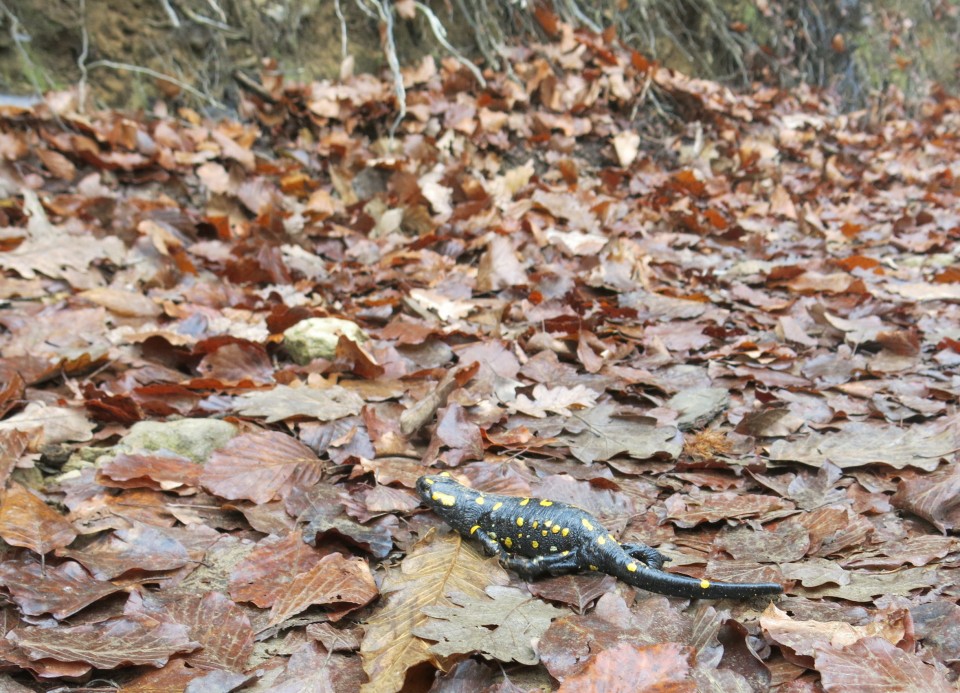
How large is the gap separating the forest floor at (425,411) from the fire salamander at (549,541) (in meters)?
0.05

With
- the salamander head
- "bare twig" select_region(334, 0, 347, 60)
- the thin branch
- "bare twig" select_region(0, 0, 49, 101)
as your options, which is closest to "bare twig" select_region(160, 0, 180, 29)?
"bare twig" select_region(0, 0, 49, 101)

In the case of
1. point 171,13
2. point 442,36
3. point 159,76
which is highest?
point 171,13

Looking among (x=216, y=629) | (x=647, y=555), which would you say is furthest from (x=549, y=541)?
(x=216, y=629)

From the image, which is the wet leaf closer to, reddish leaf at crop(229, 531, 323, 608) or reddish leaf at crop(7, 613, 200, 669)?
reddish leaf at crop(229, 531, 323, 608)

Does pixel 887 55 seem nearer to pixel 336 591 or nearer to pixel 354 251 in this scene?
pixel 354 251

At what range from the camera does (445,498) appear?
2.16 meters

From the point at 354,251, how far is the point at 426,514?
2.88m

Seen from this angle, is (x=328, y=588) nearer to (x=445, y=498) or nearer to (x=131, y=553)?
(x=445, y=498)

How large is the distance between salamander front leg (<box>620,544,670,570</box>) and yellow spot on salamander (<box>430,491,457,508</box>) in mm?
547

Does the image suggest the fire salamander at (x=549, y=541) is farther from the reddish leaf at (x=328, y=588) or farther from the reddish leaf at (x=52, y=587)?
the reddish leaf at (x=52, y=587)

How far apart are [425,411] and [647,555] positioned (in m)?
A: 1.04

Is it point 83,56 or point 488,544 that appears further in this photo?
point 83,56

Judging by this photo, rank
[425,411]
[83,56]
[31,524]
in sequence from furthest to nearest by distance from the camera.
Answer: [83,56] → [425,411] → [31,524]

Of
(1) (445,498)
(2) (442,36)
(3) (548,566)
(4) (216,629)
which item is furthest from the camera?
(2) (442,36)
